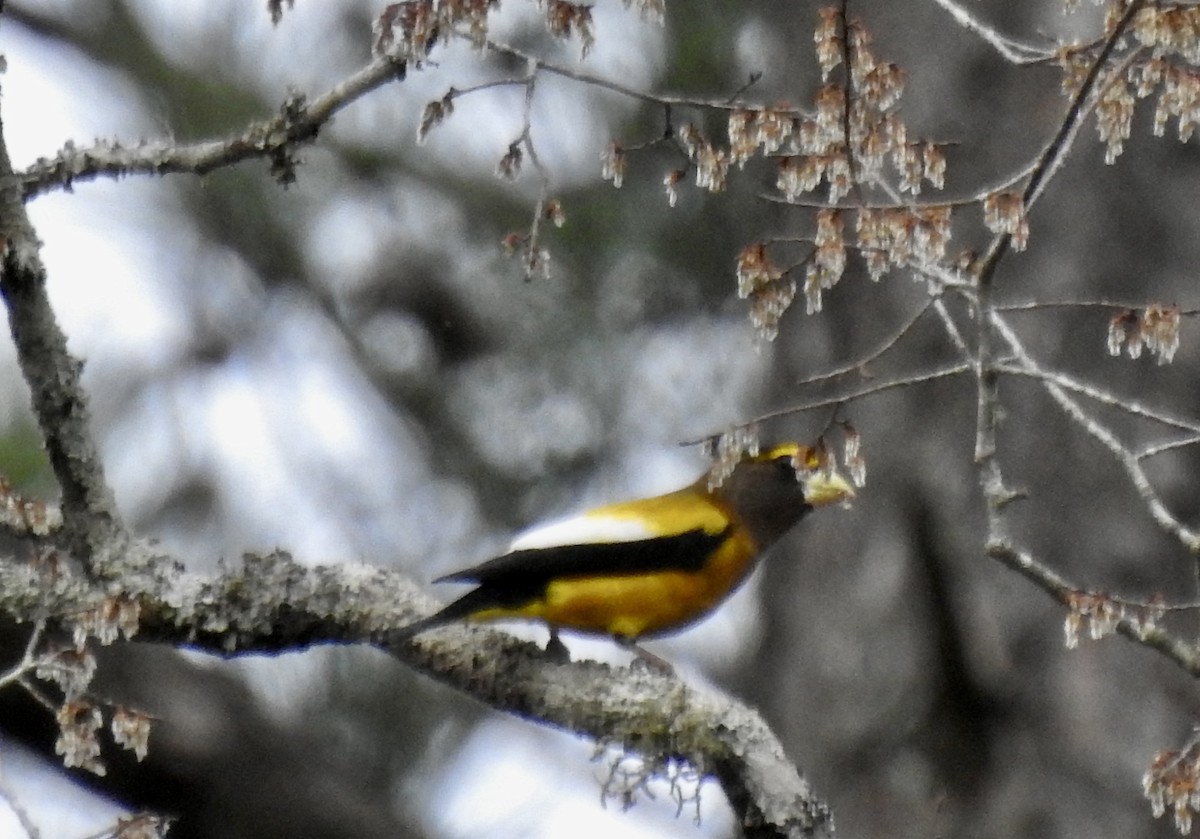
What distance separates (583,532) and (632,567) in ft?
0.45

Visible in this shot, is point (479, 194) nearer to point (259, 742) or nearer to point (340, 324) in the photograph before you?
point (340, 324)

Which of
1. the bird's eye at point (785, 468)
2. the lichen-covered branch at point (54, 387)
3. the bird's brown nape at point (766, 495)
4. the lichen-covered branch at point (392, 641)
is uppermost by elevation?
the bird's eye at point (785, 468)

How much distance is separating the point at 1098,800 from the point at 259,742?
7.81 feet

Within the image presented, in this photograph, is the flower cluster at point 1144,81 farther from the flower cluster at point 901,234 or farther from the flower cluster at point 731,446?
the flower cluster at point 731,446

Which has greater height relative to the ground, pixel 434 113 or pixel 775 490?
pixel 775 490

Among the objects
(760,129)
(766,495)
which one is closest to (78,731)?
(760,129)

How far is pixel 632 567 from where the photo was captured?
157 inches

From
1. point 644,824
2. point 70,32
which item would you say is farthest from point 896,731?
point 70,32

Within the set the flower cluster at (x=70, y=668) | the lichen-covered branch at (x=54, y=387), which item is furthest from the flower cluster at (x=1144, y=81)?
the flower cluster at (x=70, y=668)


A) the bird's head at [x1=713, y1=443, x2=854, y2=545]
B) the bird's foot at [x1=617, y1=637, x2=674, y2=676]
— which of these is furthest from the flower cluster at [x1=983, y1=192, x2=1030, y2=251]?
the bird's head at [x1=713, y1=443, x2=854, y2=545]

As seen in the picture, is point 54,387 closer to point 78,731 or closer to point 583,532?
point 78,731

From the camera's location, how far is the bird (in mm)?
3684

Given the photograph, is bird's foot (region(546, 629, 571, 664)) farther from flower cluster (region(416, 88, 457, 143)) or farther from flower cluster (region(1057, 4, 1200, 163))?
flower cluster (region(1057, 4, 1200, 163))

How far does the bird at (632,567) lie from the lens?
3.68m
